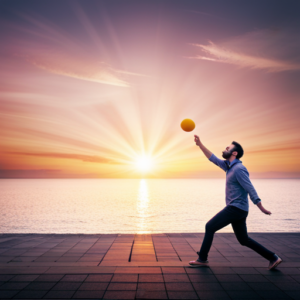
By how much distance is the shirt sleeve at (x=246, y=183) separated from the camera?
4121 mm

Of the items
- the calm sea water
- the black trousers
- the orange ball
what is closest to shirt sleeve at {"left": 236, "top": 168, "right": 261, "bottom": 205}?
the black trousers

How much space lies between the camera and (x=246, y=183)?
13.7ft

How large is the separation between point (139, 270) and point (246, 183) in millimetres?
2344

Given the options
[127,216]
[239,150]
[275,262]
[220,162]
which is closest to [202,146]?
[220,162]

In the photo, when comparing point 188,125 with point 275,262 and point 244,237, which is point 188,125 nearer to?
point 244,237

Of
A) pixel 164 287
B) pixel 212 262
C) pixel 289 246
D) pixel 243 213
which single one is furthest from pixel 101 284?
pixel 289 246

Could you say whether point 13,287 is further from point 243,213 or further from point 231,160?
point 231,160

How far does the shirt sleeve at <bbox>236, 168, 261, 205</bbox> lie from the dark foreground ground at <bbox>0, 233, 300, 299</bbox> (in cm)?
127

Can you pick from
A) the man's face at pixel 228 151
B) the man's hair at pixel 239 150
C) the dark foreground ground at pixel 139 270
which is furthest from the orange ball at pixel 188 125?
the dark foreground ground at pixel 139 270

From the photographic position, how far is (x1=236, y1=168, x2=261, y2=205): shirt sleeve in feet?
13.5

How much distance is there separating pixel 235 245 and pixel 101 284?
377cm

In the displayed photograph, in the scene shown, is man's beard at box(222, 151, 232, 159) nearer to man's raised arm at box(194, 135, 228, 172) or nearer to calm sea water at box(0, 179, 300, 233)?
man's raised arm at box(194, 135, 228, 172)

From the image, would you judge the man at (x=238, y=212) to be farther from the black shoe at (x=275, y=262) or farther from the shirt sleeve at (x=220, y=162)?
the shirt sleeve at (x=220, y=162)

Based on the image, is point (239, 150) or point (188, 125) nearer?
point (239, 150)
